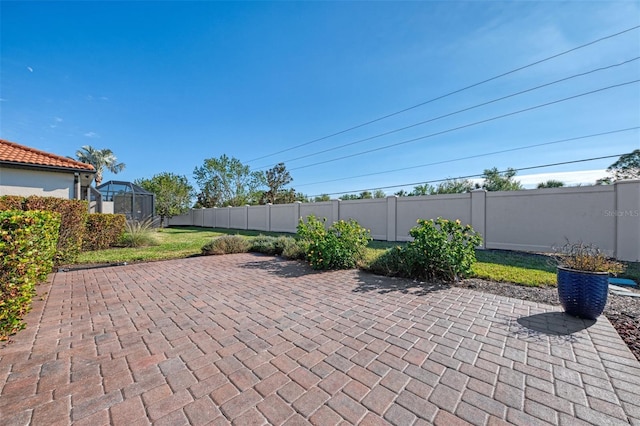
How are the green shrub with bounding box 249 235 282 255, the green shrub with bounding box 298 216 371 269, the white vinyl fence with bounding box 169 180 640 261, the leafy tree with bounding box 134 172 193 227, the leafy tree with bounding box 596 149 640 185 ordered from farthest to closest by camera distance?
the leafy tree with bounding box 134 172 193 227 < the leafy tree with bounding box 596 149 640 185 < the green shrub with bounding box 249 235 282 255 < the white vinyl fence with bounding box 169 180 640 261 < the green shrub with bounding box 298 216 371 269

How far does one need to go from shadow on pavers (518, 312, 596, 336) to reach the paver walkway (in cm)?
2

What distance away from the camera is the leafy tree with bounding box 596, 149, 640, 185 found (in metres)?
23.8

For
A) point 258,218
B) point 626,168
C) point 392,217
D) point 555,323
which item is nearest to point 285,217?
point 258,218

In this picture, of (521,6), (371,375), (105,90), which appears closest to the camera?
(371,375)

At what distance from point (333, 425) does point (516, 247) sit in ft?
31.8

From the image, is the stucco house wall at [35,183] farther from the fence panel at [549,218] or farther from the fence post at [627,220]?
the fence post at [627,220]

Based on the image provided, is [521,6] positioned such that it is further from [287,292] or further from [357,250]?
[287,292]

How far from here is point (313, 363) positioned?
2236 millimetres

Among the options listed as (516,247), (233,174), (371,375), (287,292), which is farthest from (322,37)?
(233,174)

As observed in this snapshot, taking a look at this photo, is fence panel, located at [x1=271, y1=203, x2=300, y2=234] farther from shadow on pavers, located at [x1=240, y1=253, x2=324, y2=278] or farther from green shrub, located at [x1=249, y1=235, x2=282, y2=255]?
shadow on pavers, located at [x1=240, y1=253, x2=324, y2=278]

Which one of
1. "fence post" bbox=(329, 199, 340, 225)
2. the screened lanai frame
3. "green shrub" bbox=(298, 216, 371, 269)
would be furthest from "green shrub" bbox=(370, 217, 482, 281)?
the screened lanai frame

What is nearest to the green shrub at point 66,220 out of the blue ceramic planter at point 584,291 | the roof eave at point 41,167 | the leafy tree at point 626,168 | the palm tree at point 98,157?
the roof eave at point 41,167

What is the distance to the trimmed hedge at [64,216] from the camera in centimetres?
638

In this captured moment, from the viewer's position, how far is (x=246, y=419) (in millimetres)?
1593
